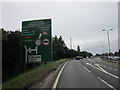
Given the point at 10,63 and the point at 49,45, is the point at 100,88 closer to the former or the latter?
the point at 49,45

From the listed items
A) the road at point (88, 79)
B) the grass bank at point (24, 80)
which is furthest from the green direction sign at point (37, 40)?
the road at point (88, 79)

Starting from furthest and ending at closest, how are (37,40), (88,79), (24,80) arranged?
(37,40)
(88,79)
(24,80)

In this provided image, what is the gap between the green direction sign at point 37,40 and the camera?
16.9m

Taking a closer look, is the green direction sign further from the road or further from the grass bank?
the road

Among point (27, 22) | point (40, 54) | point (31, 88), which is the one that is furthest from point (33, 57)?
point (31, 88)

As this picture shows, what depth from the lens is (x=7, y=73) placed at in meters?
31.8

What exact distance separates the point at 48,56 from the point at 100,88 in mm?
7478

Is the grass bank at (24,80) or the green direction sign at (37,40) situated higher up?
the green direction sign at (37,40)

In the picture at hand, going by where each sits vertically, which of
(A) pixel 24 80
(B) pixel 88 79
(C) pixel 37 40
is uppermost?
(C) pixel 37 40

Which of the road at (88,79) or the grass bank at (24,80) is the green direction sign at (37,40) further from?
the road at (88,79)

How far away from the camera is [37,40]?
17203 mm

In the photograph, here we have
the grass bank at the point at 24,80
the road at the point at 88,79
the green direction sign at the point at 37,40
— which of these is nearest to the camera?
the grass bank at the point at 24,80

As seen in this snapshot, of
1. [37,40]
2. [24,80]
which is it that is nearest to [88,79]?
[24,80]

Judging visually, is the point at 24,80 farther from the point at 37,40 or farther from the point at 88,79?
the point at 37,40
